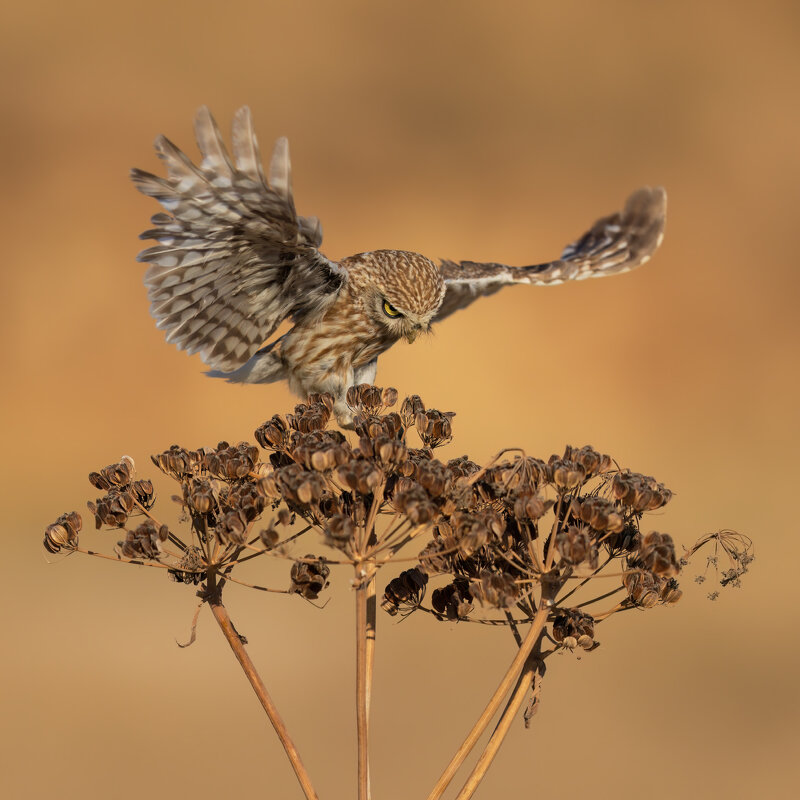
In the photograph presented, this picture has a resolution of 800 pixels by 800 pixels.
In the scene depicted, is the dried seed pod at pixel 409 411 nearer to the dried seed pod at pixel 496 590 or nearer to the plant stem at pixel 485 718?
the dried seed pod at pixel 496 590

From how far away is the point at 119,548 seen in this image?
246 centimetres

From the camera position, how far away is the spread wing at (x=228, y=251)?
128 inches

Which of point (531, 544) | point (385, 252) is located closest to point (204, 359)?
point (385, 252)

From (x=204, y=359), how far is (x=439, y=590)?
1937 millimetres

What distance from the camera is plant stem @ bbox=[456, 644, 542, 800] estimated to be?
7.08ft

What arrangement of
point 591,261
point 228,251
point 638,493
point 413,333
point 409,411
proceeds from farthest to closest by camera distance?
point 591,261 < point 413,333 < point 228,251 < point 409,411 < point 638,493

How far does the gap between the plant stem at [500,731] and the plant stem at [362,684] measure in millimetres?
223

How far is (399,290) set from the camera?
4578 millimetres

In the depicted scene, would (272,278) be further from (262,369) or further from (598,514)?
(598,514)

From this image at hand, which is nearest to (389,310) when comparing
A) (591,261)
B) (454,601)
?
(591,261)

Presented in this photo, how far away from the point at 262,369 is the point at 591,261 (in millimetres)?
2186

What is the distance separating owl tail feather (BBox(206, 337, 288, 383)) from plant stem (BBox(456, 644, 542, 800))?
9.14 ft

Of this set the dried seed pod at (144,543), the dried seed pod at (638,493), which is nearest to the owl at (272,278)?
the dried seed pod at (144,543)

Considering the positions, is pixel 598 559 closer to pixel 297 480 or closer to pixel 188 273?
pixel 297 480
